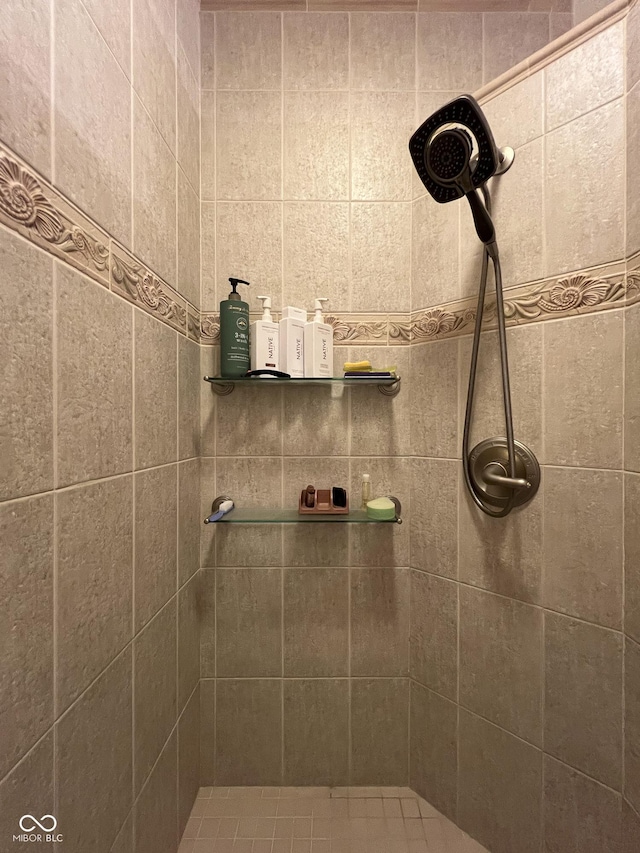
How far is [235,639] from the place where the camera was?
113cm

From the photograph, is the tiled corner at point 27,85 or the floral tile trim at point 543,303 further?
the floral tile trim at point 543,303

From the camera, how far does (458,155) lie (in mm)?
833

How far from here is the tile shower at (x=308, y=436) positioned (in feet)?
1.80

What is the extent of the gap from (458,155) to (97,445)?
961mm

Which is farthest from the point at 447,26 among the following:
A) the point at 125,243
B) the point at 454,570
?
the point at 454,570

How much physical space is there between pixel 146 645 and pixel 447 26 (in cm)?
185

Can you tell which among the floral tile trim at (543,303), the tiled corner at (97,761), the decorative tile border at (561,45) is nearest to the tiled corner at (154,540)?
the tiled corner at (97,761)

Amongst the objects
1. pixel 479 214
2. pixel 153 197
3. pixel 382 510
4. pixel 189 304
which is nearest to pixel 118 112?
pixel 153 197

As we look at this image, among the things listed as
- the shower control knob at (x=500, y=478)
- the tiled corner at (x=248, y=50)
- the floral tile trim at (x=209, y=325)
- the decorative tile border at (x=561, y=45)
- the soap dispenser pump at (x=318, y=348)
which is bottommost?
the shower control knob at (x=500, y=478)

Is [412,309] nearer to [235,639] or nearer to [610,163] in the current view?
[610,163]

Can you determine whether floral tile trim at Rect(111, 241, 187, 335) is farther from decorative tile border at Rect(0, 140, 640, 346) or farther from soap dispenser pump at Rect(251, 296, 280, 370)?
soap dispenser pump at Rect(251, 296, 280, 370)

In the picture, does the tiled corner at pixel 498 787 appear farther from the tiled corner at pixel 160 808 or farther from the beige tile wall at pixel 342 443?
the tiled corner at pixel 160 808

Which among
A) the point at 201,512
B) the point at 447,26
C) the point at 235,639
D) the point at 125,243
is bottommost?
the point at 235,639

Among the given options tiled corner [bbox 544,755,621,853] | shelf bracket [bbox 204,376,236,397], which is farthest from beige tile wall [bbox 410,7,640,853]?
shelf bracket [bbox 204,376,236,397]
